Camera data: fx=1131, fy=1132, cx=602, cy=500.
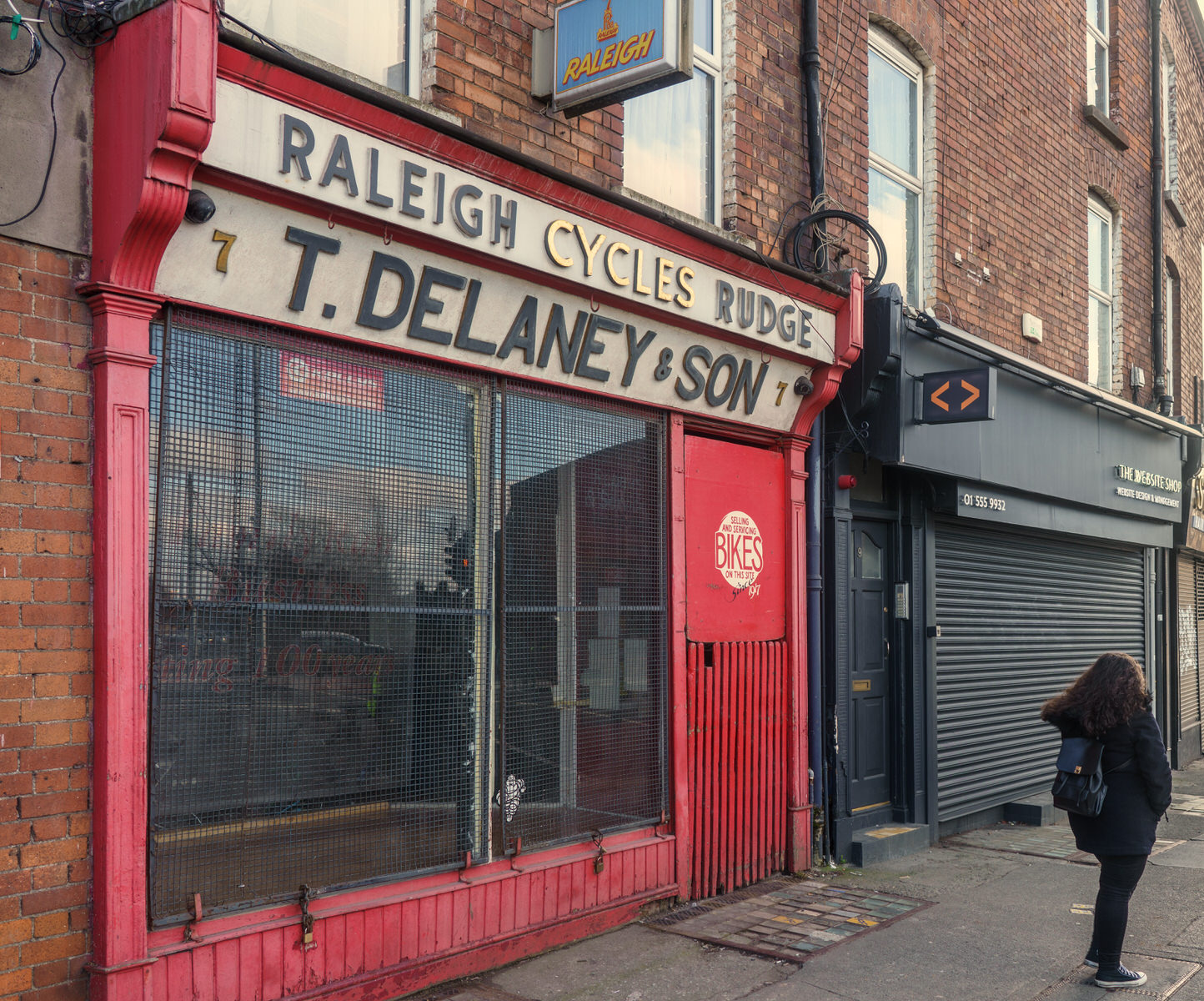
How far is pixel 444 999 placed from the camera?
205 inches

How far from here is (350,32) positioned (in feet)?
18.3

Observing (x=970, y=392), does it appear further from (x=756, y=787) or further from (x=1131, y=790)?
(x=1131, y=790)

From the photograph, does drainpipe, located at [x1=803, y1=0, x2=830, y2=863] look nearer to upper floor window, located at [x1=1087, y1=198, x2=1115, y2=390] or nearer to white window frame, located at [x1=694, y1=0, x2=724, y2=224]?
white window frame, located at [x1=694, y1=0, x2=724, y2=224]

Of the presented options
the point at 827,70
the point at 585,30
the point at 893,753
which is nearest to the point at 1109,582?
the point at 893,753

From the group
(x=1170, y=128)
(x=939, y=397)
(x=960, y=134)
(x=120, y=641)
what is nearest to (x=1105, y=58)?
(x=1170, y=128)

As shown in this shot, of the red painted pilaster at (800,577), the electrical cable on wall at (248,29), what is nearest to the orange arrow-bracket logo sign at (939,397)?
the red painted pilaster at (800,577)

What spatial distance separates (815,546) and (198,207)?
5.18 m

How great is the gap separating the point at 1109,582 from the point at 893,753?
5.08 m

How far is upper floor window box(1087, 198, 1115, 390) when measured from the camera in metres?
13.3

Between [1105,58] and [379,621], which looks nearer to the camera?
[379,621]

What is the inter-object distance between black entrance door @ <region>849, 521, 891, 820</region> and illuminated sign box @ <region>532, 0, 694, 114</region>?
442 cm

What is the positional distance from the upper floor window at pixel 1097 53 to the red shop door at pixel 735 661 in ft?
27.3

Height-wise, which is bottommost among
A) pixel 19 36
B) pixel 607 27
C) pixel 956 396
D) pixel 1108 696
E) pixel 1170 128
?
pixel 1108 696

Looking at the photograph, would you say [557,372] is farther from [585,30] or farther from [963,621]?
[963,621]
